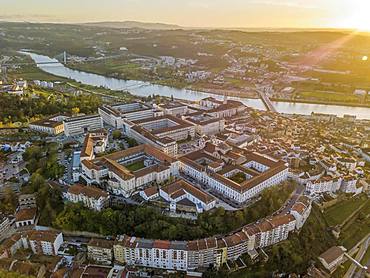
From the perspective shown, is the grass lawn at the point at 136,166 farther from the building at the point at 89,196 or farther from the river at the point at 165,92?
the river at the point at 165,92

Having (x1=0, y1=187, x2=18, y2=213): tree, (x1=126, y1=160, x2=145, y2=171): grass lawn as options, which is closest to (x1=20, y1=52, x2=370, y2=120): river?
(x1=126, y1=160, x2=145, y2=171): grass lawn

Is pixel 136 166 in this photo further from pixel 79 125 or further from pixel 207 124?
pixel 207 124

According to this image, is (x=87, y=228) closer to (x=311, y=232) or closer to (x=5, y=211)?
(x=5, y=211)

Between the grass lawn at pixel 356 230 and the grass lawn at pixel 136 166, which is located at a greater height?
the grass lawn at pixel 136 166

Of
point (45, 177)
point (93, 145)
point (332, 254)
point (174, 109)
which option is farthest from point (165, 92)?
point (332, 254)

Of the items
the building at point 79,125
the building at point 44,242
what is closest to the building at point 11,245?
the building at point 44,242
